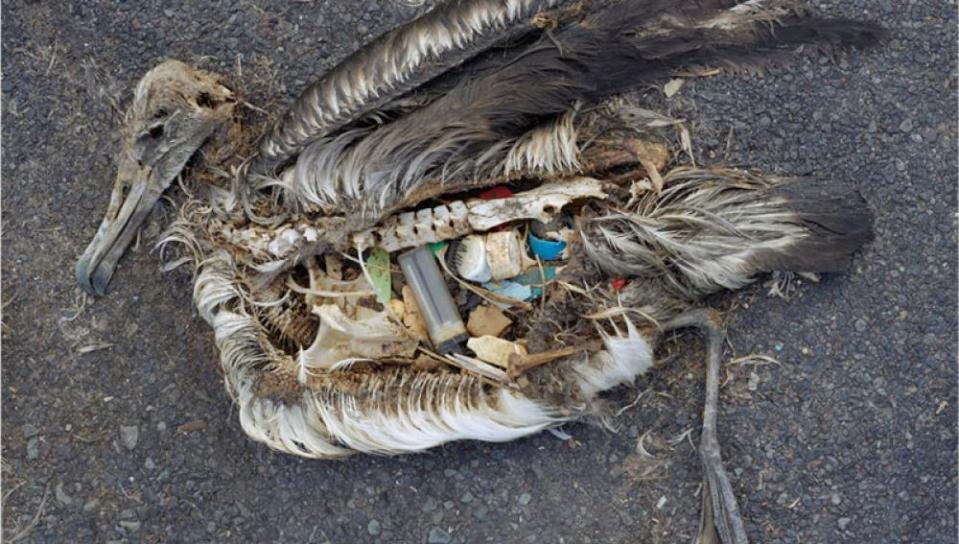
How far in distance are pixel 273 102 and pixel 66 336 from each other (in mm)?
1313

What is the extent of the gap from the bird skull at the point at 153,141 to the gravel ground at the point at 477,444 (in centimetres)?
15

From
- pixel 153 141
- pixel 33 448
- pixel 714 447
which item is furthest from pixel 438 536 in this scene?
pixel 153 141

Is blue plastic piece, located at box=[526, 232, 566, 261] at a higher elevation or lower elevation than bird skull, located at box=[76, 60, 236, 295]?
lower

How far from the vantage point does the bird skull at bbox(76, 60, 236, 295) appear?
3.49 meters

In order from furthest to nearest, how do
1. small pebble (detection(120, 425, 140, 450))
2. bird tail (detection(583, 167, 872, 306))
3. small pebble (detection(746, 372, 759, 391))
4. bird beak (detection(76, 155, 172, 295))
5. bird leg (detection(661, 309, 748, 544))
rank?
small pebble (detection(120, 425, 140, 450)) → bird beak (detection(76, 155, 172, 295)) → small pebble (detection(746, 372, 759, 391)) → bird leg (detection(661, 309, 748, 544)) → bird tail (detection(583, 167, 872, 306))

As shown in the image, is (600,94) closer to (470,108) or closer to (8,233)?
(470,108)

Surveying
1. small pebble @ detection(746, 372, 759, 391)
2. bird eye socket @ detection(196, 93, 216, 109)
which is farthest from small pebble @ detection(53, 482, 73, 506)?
Answer: small pebble @ detection(746, 372, 759, 391)

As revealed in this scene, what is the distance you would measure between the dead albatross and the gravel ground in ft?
0.63

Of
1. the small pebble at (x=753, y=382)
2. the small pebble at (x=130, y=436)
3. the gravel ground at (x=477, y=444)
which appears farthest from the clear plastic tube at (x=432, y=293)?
the small pebble at (x=130, y=436)

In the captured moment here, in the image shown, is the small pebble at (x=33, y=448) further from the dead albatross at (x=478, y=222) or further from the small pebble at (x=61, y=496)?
the dead albatross at (x=478, y=222)

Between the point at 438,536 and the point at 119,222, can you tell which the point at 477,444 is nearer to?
the point at 438,536

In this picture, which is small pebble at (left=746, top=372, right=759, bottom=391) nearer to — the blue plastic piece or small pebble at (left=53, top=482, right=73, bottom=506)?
the blue plastic piece

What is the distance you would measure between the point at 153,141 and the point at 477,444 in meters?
1.71

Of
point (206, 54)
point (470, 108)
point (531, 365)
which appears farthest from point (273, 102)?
point (531, 365)
